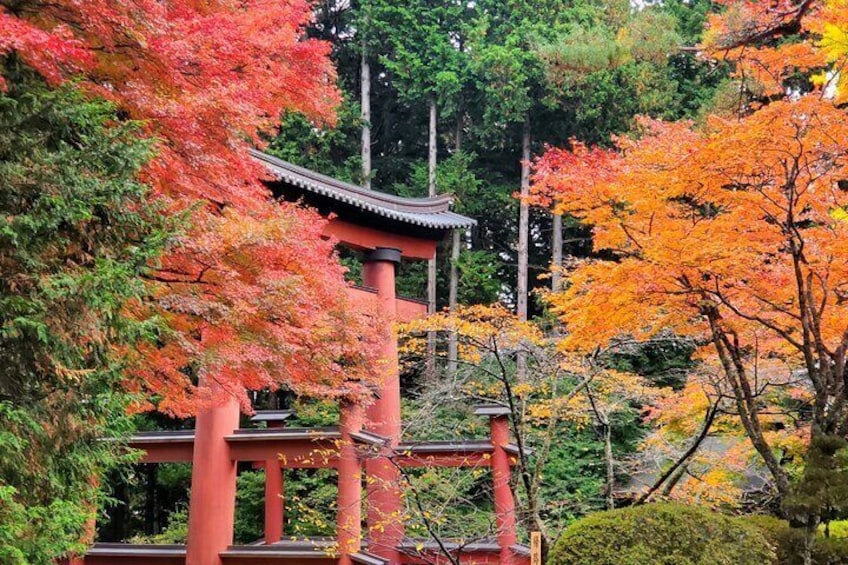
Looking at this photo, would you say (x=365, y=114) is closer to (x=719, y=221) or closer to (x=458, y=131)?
(x=458, y=131)

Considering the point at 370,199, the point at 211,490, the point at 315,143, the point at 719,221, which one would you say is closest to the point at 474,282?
the point at 315,143

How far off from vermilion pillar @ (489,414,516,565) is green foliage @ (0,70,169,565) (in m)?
4.74

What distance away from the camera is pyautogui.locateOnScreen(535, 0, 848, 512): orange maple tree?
5.16 m

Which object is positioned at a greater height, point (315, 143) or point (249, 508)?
point (315, 143)

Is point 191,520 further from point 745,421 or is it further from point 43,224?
point 745,421

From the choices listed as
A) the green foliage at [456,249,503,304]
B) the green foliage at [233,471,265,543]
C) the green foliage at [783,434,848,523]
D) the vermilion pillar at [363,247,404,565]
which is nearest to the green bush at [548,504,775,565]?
the green foliage at [783,434,848,523]

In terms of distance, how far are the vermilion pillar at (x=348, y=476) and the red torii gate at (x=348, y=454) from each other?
1 cm

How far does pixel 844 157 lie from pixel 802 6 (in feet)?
4.55

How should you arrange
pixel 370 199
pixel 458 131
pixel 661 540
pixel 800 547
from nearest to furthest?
pixel 661 540, pixel 800 547, pixel 370 199, pixel 458 131

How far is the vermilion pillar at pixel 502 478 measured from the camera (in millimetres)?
8188

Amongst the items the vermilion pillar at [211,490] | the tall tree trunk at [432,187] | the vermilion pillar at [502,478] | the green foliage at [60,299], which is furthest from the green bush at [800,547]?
the tall tree trunk at [432,187]

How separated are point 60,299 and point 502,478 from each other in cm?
548

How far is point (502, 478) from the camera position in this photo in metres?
8.17

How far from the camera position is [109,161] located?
14.9ft
